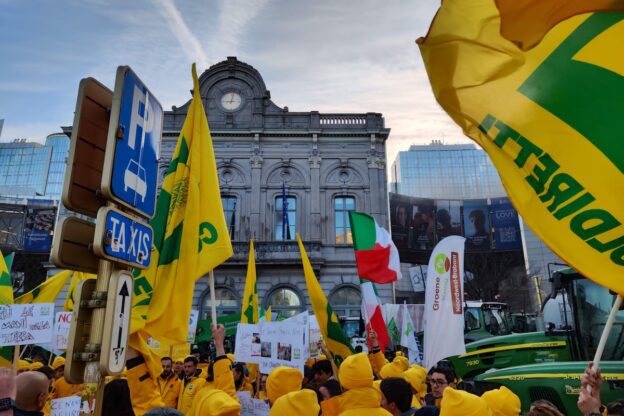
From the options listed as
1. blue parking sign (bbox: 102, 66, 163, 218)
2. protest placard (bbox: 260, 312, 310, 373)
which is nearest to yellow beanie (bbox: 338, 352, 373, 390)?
blue parking sign (bbox: 102, 66, 163, 218)

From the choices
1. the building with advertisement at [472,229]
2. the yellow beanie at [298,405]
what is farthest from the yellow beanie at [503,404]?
the building with advertisement at [472,229]

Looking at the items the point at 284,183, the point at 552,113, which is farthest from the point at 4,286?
the point at 284,183

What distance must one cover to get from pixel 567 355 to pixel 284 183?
20503 mm

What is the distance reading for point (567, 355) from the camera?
8164 millimetres

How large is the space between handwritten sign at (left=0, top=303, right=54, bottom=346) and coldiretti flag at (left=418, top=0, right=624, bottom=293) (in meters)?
6.37

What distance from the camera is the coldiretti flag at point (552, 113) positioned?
255 cm

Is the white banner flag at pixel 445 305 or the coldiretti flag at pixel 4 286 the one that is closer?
the white banner flag at pixel 445 305

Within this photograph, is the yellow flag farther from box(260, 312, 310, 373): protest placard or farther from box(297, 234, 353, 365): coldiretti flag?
box(297, 234, 353, 365): coldiretti flag

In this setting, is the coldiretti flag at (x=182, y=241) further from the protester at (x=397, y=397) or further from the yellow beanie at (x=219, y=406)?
the protester at (x=397, y=397)

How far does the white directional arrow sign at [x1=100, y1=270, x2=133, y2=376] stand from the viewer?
229cm

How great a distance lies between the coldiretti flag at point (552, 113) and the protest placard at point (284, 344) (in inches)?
154

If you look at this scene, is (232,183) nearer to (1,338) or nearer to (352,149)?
(352,149)

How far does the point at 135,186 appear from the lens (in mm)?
2785

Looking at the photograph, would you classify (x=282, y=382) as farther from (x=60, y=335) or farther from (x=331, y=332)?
(x=60, y=335)
